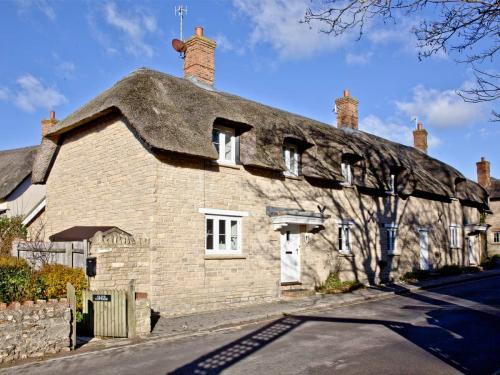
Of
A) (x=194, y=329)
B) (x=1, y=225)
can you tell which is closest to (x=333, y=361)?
(x=194, y=329)

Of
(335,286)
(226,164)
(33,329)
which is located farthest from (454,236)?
(33,329)

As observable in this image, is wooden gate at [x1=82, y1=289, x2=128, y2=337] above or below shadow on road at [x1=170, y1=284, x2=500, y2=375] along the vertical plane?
above

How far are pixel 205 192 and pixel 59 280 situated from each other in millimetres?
5071

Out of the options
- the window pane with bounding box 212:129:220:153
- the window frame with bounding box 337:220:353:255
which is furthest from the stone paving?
the window pane with bounding box 212:129:220:153

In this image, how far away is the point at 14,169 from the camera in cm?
2561

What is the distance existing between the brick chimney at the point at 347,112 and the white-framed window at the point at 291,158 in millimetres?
9247

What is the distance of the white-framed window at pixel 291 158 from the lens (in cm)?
1741

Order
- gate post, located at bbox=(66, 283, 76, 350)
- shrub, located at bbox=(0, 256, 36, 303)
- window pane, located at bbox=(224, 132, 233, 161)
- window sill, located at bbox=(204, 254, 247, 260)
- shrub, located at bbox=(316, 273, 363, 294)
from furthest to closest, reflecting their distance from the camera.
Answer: shrub, located at bbox=(316, 273, 363, 294) < window pane, located at bbox=(224, 132, 233, 161) < window sill, located at bbox=(204, 254, 247, 260) < shrub, located at bbox=(0, 256, 36, 303) < gate post, located at bbox=(66, 283, 76, 350)

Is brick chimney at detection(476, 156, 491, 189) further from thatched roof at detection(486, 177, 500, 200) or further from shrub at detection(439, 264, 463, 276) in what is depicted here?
shrub at detection(439, 264, 463, 276)

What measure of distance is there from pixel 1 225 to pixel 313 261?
1286 cm

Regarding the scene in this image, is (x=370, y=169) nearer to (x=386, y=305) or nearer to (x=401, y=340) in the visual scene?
(x=386, y=305)

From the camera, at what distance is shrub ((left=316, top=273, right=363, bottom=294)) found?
1759 cm

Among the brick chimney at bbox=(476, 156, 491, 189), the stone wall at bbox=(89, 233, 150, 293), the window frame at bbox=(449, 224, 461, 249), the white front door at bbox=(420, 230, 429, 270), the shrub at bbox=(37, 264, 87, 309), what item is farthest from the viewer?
the brick chimney at bbox=(476, 156, 491, 189)

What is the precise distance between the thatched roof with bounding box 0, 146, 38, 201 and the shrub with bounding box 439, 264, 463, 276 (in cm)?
2253
